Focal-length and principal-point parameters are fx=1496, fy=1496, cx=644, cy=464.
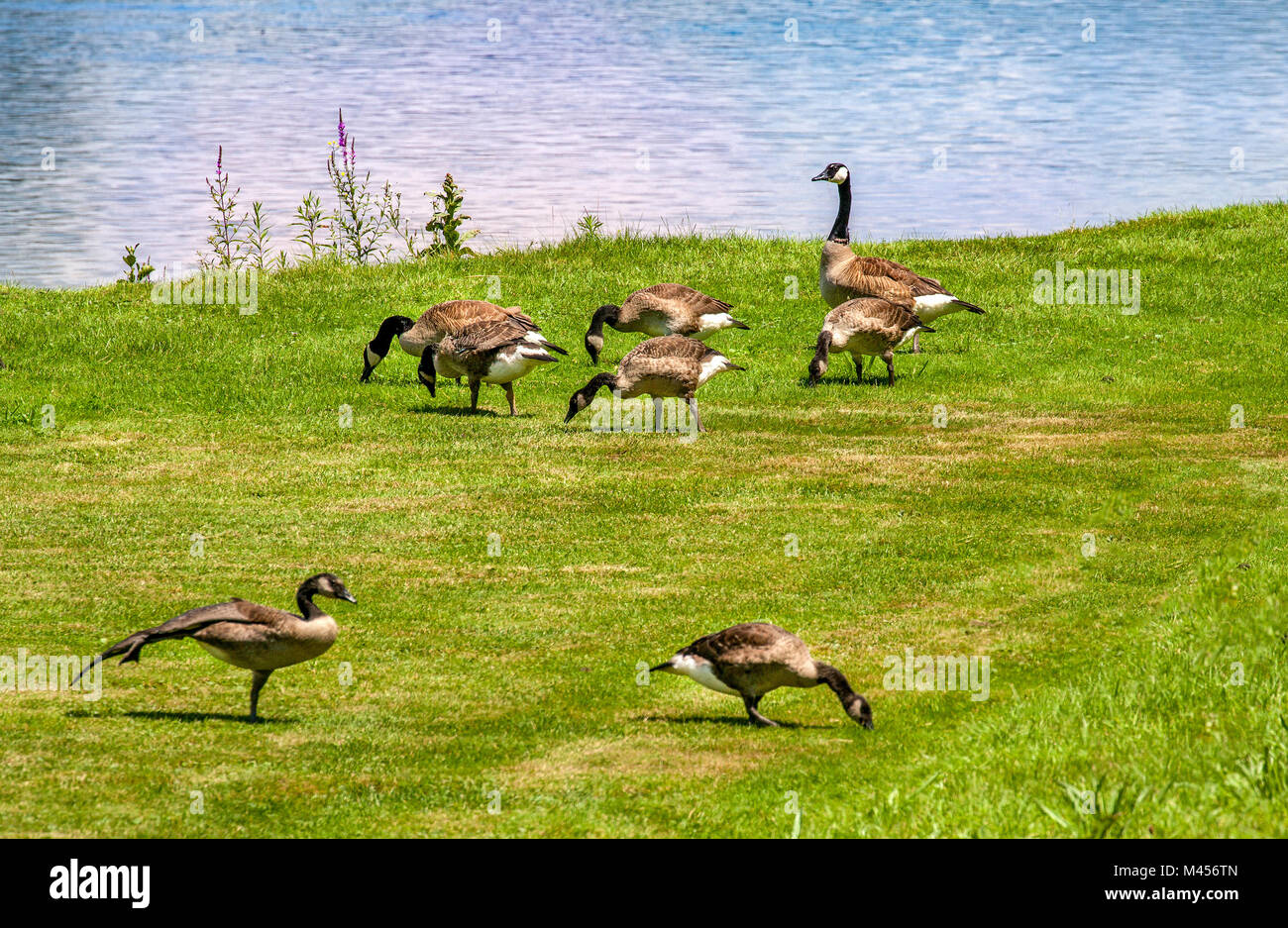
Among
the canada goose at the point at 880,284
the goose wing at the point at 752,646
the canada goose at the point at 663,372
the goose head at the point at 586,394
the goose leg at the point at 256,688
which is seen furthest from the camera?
the canada goose at the point at 880,284

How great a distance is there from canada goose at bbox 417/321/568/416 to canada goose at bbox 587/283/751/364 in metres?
3.02

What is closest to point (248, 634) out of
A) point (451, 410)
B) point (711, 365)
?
point (711, 365)

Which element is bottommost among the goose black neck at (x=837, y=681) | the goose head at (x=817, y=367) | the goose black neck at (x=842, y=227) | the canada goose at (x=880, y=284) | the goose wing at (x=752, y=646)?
the goose black neck at (x=837, y=681)

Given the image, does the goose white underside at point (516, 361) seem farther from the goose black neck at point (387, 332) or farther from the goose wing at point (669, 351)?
the goose black neck at point (387, 332)

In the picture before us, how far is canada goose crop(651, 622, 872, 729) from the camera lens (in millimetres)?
10227

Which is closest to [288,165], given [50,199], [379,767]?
[50,199]

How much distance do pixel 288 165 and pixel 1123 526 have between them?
38527mm

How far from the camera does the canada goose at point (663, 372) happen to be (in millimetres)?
20812

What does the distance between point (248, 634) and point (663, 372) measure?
1124cm

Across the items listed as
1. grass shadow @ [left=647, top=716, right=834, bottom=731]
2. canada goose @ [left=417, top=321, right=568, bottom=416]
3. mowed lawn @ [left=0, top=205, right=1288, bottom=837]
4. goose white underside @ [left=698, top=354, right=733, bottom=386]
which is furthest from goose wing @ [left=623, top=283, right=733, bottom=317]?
grass shadow @ [left=647, top=716, right=834, bottom=731]

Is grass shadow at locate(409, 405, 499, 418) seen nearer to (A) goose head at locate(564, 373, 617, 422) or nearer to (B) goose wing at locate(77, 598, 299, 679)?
(A) goose head at locate(564, 373, 617, 422)

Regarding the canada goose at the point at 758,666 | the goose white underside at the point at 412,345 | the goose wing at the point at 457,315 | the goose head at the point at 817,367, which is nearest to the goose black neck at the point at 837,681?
the canada goose at the point at 758,666

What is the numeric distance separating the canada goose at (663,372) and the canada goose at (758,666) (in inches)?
412

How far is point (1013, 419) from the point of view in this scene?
2164 centimetres
